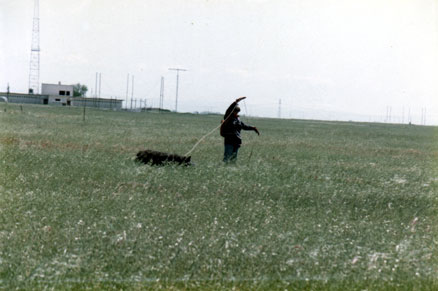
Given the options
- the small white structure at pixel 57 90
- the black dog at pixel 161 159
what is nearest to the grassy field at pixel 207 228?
the black dog at pixel 161 159

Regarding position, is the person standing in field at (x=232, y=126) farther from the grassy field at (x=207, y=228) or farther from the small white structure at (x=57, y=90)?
the small white structure at (x=57, y=90)

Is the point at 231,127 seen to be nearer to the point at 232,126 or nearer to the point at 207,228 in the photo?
the point at 232,126

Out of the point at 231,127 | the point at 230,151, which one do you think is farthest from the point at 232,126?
the point at 230,151

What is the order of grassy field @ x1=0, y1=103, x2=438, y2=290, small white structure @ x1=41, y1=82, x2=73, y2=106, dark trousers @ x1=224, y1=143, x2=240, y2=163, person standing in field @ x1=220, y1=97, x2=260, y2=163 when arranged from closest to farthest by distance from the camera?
grassy field @ x1=0, y1=103, x2=438, y2=290, person standing in field @ x1=220, y1=97, x2=260, y2=163, dark trousers @ x1=224, y1=143, x2=240, y2=163, small white structure @ x1=41, y1=82, x2=73, y2=106

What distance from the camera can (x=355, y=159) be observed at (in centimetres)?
2353

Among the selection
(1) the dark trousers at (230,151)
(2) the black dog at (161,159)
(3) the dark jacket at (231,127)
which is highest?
(3) the dark jacket at (231,127)

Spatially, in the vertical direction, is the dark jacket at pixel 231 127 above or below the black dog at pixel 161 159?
above

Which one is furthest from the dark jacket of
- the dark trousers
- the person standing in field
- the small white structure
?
the small white structure

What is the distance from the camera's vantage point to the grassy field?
6.72 metres

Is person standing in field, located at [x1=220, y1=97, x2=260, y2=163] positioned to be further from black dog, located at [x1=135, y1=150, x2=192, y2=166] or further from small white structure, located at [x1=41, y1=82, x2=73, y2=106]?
small white structure, located at [x1=41, y1=82, x2=73, y2=106]

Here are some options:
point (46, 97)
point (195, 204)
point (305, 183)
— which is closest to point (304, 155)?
point (305, 183)

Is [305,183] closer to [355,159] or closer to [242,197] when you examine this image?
[242,197]

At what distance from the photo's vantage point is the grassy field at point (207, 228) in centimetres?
672

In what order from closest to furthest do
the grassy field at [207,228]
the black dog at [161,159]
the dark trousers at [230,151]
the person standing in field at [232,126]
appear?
the grassy field at [207,228] < the black dog at [161,159] < the person standing in field at [232,126] < the dark trousers at [230,151]
